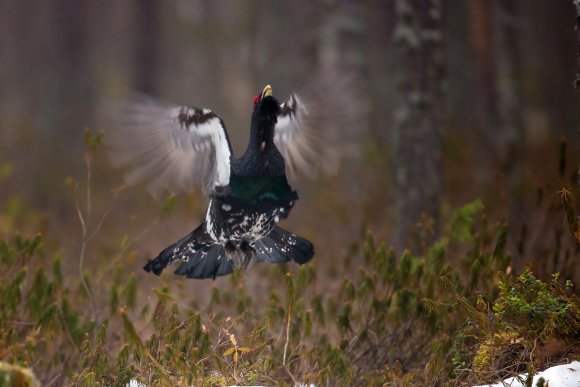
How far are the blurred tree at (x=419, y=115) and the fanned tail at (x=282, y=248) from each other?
243cm

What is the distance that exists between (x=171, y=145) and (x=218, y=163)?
301mm

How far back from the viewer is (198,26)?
30516 mm

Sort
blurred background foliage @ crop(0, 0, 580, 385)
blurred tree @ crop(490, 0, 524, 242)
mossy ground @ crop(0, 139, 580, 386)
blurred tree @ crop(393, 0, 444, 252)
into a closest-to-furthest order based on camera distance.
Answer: mossy ground @ crop(0, 139, 580, 386)
blurred background foliage @ crop(0, 0, 580, 385)
blurred tree @ crop(393, 0, 444, 252)
blurred tree @ crop(490, 0, 524, 242)

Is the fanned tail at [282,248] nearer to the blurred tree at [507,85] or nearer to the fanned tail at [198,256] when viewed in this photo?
the fanned tail at [198,256]

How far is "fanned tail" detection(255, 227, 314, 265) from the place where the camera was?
4777 mm

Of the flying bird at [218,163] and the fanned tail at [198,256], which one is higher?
the flying bird at [218,163]

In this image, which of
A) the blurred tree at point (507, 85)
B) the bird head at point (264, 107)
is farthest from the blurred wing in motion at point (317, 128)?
the blurred tree at point (507, 85)

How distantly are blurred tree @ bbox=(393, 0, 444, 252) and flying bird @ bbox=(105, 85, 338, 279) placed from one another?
2.61 metres

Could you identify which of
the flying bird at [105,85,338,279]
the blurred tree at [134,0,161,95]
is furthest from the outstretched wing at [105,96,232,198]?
the blurred tree at [134,0,161,95]

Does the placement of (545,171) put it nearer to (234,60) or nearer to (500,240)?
(500,240)

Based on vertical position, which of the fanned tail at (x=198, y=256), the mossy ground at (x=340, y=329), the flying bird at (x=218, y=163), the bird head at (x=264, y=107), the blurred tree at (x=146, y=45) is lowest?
the mossy ground at (x=340, y=329)

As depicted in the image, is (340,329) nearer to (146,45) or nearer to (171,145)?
(171,145)

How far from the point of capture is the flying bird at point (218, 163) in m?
4.27

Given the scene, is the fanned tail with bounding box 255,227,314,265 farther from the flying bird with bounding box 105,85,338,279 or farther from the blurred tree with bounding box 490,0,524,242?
the blurred tree with bounding box 490,0,524,242
